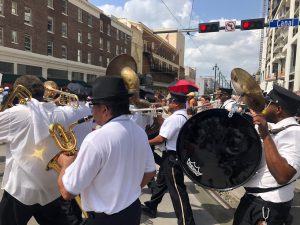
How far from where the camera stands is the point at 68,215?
348 centimetres

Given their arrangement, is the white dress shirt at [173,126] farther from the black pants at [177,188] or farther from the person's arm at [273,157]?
the person's arm at [273,157]

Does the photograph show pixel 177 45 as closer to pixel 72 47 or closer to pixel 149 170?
pixel 72 47

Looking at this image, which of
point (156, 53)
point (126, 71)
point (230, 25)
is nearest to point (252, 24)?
point (230, 25)

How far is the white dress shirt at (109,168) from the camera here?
2.19m

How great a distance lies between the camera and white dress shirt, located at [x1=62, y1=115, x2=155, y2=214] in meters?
2.19

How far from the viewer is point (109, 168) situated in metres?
2.27

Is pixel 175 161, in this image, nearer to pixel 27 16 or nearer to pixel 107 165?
pixel 107 165

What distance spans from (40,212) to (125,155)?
152 centimetres

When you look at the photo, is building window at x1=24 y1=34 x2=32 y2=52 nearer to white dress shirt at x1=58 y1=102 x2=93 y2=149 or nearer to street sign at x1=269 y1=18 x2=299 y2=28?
street sign at x1=269 y1=18 x2=299 y2=28

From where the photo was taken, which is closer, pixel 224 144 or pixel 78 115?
pixel 224 144

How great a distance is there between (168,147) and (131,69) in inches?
49.4

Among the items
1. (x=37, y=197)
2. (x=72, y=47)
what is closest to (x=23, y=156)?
(x=37, y=197)

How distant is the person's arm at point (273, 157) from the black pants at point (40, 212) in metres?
1.97

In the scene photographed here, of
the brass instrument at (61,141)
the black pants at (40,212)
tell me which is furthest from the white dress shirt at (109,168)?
the black pants at (40,212)
